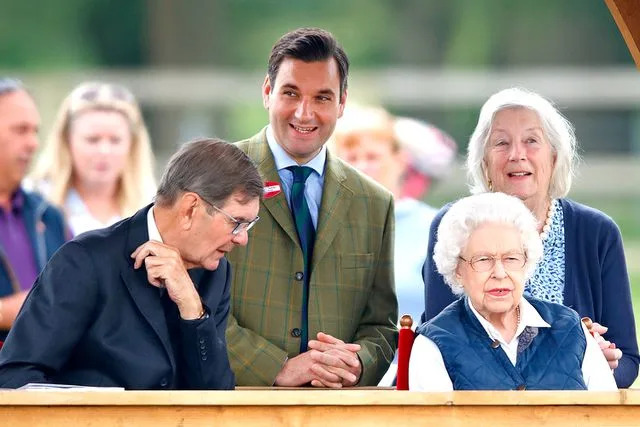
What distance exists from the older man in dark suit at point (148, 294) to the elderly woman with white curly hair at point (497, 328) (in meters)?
0.52

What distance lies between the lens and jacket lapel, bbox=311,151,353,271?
4.38 m

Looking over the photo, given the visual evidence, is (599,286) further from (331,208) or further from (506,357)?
(331,208)

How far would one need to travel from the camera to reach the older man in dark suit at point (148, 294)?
360cm

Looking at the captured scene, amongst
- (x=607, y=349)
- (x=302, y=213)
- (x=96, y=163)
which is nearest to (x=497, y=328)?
(x=607, y=349)

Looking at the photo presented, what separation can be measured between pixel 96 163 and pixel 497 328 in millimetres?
2891

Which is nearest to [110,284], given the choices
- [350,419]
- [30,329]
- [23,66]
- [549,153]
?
[30,329]

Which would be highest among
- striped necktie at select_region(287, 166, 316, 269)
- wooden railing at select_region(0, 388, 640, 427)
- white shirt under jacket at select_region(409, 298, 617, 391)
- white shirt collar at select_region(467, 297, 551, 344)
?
striped necktie at select_region(287, 166, 316, 269)

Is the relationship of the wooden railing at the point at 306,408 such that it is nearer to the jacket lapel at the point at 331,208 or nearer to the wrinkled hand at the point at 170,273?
the wrinkled hand at the point at 170,273

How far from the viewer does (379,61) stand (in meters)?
19.2

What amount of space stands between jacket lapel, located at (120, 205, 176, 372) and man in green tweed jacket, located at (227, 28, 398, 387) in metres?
0.61

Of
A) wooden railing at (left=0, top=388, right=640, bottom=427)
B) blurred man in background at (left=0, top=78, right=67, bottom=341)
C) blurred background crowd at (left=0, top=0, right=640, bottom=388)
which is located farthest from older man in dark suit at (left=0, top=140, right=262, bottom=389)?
blurred background crowd at (left=0, top=0, right=640, bottom=388)

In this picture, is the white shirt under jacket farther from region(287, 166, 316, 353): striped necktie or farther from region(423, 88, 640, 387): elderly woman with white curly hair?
region(287, 166, 316, 353): striped necktie

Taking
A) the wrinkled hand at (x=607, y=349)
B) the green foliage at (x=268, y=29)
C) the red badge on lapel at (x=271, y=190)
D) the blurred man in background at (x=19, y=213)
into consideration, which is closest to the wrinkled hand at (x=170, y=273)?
the red badge on lapel at (x=271, y=190)

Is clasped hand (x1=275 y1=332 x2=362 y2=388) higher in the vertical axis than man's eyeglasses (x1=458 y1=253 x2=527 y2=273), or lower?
lower
